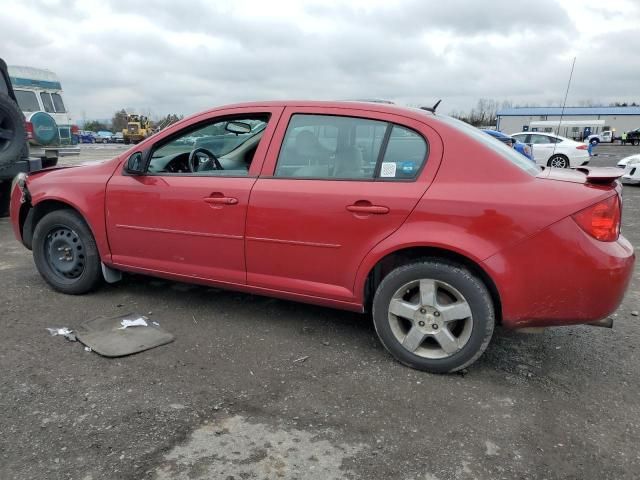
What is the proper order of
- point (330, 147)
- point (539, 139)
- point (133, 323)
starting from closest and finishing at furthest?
point (330, 147), point (133, 323), point (539, 139)

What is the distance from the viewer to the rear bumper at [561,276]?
274 centimetres

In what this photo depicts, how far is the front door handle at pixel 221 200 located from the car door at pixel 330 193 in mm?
145

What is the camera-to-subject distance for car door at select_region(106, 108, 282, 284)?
3.55m

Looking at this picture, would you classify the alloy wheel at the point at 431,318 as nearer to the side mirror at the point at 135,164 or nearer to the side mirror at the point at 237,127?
the side mirror at the point at 237,127

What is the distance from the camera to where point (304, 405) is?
2.78 m

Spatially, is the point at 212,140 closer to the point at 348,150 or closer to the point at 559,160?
the point at 348,150

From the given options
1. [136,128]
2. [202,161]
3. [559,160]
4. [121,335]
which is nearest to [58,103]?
[202,161]

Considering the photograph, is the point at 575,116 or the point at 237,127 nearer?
the point at 237,127

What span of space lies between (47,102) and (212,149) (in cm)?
1314

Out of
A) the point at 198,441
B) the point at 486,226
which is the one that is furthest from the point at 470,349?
the point at 198,441

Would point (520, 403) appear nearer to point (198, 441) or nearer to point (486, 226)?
point (486, 226)

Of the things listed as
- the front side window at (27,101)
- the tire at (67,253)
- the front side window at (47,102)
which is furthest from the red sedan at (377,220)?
the front side window at (47,102)

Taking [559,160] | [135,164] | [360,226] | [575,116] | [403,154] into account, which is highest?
[403,154]

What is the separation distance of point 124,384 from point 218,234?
1155 mm
